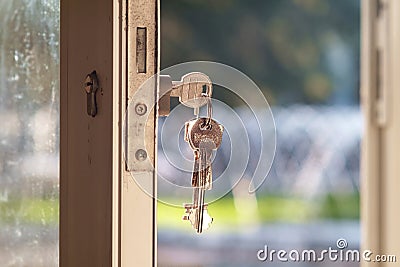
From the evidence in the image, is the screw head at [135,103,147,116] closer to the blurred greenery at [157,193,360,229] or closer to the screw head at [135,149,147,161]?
the screw head at [135,149,147,161]

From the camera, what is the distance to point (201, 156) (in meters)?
0.67

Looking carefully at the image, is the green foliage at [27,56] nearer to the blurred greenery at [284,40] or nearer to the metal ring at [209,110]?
the metal ring at [209,110]

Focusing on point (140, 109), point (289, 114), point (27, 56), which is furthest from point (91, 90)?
point (289, 114)

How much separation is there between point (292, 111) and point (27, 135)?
809 mm

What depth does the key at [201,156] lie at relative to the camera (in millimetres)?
A: 663

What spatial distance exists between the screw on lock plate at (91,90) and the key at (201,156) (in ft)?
0.29

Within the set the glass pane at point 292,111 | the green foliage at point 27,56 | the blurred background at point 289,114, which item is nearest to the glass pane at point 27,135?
the green foliage at point 27,56

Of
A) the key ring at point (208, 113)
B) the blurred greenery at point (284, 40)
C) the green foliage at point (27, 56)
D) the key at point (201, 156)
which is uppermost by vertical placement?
the blurred greenery at point (284, 40)

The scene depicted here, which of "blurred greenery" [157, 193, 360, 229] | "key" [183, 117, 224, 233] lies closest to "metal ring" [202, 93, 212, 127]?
"key" [183, 117, 224, 233]

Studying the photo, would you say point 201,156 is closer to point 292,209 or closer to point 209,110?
point 209,110

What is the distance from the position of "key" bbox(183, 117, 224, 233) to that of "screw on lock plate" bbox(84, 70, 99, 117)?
9 cm

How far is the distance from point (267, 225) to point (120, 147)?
993 millimetres

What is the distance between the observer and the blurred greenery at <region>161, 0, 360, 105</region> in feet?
5.06

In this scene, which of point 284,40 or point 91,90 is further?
point 284,40
